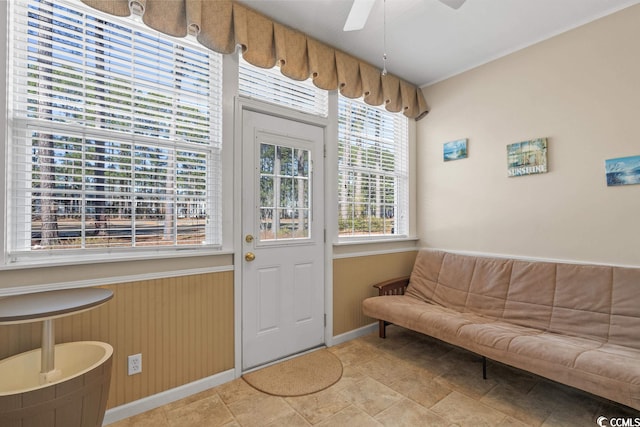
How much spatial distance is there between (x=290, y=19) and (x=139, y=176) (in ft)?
5.52

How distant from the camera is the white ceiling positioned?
2.24m

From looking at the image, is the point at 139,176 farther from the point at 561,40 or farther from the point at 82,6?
the point at 561,40

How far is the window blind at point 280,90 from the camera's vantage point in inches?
96.4

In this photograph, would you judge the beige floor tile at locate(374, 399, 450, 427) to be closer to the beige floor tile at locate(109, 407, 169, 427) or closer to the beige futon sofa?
the beige futon sofa

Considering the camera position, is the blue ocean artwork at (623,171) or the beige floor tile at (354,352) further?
the beige floor tile at (354,352)

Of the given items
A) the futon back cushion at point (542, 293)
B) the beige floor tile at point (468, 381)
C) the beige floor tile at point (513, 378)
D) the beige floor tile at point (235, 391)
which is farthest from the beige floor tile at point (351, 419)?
the futon back cushion at point (542, 293)

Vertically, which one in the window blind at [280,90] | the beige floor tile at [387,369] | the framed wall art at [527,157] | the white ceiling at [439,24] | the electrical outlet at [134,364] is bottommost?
the beige floor tile at [387,369]

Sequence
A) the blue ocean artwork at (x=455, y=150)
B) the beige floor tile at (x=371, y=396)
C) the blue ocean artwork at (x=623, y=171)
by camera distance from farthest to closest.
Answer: the blue ocean artwork at (x=455, y=150), the blue ocean artwork at (x=623, y=171), the beige floor tile at (x=371, y=396)

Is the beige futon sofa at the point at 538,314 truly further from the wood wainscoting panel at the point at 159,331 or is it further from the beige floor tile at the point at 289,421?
the wood wainscoting panel at the point at 159,331

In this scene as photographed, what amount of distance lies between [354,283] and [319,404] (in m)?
1.28

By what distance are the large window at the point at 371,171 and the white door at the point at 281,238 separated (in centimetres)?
33

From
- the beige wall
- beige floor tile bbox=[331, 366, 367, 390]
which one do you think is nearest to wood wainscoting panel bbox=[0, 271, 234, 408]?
beige floor tile bbox=[331, 366, 367, 390]

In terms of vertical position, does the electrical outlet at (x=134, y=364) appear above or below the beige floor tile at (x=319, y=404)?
above

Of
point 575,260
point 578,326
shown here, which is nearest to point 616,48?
point 575,260
